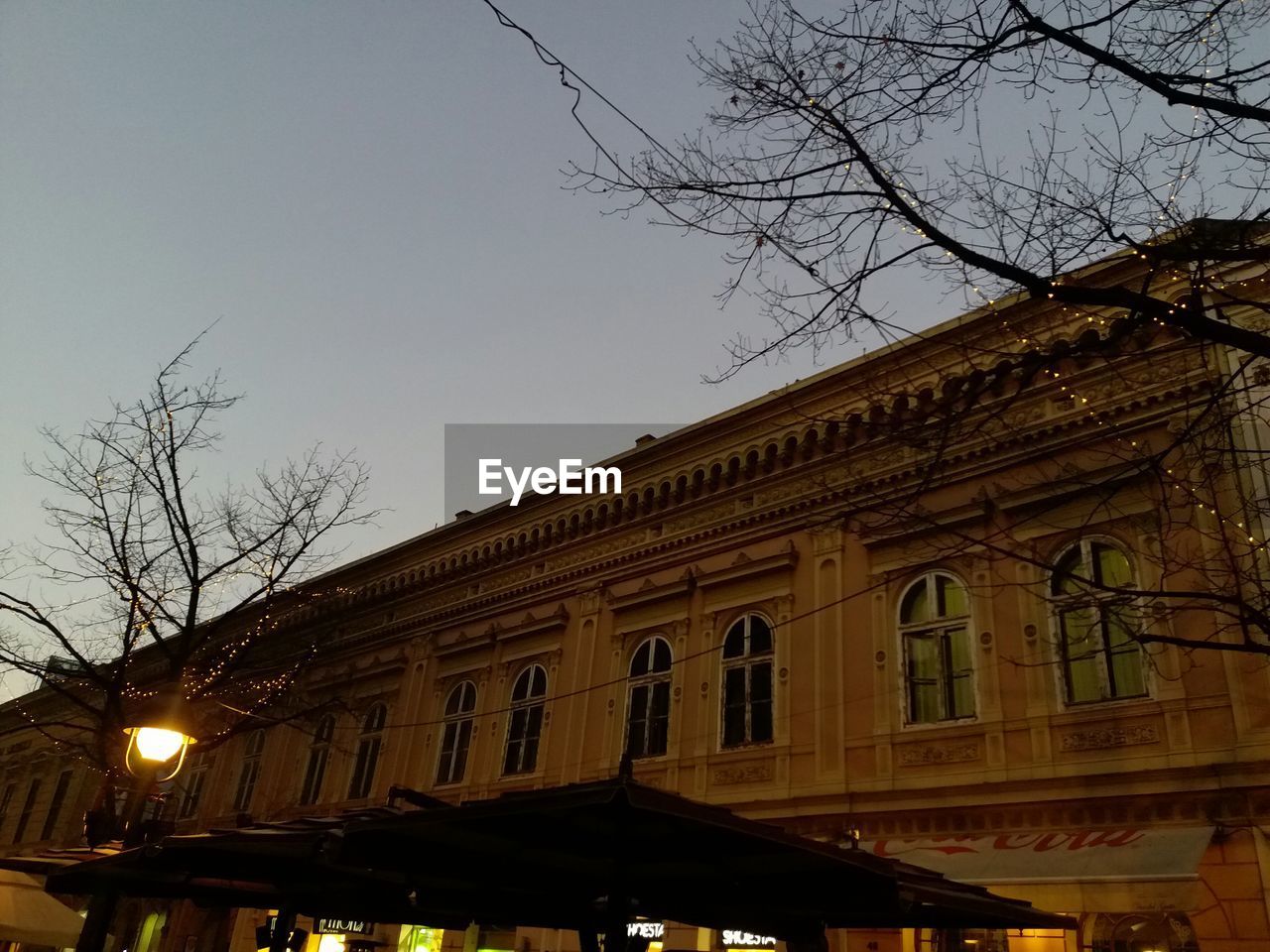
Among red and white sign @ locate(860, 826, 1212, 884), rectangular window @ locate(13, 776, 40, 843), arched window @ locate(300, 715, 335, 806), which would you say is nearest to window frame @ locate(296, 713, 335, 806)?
arched window @ locate(300, 715, 335, 806)

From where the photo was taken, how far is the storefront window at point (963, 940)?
9789 millimetres

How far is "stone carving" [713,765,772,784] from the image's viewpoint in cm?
1286

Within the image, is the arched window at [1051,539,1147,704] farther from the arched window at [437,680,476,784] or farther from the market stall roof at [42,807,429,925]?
the arched window at [437,680,476,784]

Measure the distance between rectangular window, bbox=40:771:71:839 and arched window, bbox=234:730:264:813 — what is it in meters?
12.2

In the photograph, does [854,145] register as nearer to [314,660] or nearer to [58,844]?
[314,660]

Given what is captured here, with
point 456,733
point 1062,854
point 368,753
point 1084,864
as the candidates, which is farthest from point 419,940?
point 1084,864

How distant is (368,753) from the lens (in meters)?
20.1

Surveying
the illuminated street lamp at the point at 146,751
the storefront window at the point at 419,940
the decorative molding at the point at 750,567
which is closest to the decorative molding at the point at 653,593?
the decorative molding at the point at 750,567

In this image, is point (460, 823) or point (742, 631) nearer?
point (460, 823)

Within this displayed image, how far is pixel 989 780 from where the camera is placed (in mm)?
10539

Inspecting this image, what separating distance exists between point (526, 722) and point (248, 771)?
10782 millimetres

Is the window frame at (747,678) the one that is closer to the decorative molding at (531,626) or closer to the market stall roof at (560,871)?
the decorative molding at (531,626)

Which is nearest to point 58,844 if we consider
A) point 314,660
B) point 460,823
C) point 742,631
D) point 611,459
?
point 314,660

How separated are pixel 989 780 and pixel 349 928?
1113cm
